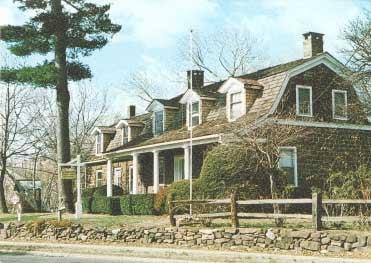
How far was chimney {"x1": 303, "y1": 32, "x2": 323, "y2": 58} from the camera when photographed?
2912 centimetres

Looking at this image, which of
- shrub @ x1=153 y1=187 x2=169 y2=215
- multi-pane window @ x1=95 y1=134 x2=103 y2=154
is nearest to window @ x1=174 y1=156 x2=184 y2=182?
shrub @ x1=153 y1=187 x2=169 y2=215

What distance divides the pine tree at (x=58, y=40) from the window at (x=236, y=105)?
6.79 metres

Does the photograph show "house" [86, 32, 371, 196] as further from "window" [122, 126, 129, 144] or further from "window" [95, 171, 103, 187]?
"window" [95, 171, 103, 187]

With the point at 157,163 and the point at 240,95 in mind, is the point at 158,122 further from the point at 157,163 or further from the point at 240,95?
the point at 240,95

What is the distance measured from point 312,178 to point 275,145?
225 inches

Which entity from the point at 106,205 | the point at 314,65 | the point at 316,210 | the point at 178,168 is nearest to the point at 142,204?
the point at 106,205

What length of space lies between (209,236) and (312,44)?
47.8 feet

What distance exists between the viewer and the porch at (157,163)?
28752mm

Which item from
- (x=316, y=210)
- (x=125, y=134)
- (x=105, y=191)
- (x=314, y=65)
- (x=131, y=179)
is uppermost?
(x=314, y=65)

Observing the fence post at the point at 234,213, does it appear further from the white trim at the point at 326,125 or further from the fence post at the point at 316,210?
the white trim at the point at 326,125

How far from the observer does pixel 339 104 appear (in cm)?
2784

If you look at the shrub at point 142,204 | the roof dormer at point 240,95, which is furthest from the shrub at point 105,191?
the roof dormer at point 240,95

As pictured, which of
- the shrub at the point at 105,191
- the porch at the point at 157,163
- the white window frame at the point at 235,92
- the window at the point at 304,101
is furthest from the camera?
the shrub at the point at 105,191

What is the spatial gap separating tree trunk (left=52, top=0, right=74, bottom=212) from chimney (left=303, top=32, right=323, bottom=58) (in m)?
11.4
